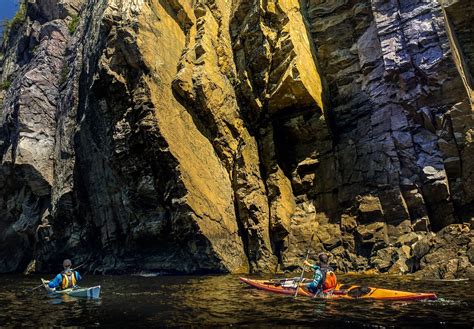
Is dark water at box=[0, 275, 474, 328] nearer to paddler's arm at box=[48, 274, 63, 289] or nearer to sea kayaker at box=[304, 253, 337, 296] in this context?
paddler's arm at box=[48, 274, 63, 289]

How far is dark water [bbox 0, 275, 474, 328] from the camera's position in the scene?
11.5m

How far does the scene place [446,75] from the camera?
25.9 metres

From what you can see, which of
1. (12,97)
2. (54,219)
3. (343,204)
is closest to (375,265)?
(343,204)

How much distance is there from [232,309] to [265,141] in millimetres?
18767

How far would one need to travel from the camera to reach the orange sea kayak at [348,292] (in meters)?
14.6

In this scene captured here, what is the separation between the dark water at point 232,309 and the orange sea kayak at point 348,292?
41 cm

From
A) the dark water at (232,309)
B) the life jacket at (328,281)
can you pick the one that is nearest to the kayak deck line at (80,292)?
the dark water at (232,309)

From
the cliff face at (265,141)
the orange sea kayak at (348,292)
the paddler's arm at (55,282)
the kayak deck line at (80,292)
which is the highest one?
the cliff face at (265,141)

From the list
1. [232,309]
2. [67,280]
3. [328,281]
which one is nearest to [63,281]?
[67,280]

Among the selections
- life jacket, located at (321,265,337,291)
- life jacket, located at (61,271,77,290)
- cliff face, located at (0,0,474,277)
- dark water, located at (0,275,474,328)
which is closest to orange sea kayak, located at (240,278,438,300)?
life jacket, located at (321,265,337,291)

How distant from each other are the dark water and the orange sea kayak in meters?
0.41

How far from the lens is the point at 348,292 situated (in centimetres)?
1594

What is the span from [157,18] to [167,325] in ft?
86.0

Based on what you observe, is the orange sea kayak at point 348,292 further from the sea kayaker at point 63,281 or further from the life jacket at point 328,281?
the sea kayaker at point 63,281
